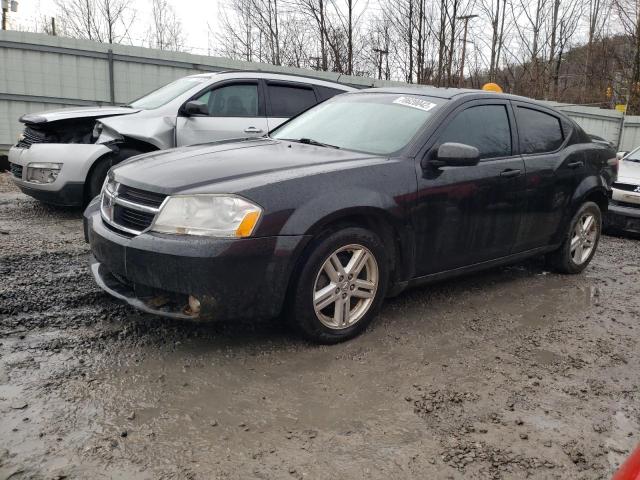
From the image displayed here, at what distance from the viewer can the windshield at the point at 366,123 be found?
12.5ft

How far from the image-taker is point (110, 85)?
11914 mm

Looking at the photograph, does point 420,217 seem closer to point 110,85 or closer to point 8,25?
point 110,85

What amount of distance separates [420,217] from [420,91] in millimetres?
1213

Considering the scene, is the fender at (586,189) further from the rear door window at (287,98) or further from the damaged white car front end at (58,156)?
the damaged white car front end at (58,156)

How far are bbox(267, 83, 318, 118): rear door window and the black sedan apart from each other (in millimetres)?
2550

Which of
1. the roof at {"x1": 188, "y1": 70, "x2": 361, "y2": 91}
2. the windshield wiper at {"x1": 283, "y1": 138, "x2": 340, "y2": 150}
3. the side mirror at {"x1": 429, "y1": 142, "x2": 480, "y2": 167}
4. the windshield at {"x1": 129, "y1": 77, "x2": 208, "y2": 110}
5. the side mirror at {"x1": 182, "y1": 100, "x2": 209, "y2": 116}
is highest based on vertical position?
the roof at {"x1": 188, "y1": 70, "x2": 361, "y2": 91}

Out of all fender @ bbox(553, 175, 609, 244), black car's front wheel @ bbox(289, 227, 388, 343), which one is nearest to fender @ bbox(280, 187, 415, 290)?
black car's front wheel @ bbox(289, 227, 388, 343)

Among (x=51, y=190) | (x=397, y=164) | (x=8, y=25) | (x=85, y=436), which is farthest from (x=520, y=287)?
(x=8, y=25)

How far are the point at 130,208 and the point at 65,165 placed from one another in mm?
3379

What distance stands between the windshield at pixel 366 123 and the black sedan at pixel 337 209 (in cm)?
1

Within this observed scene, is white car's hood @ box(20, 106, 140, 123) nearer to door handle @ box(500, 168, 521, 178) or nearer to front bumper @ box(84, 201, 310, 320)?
front bumper @ box(84, 201, 310, 320)

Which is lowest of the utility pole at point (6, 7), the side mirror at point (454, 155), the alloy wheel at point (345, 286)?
the alloy wheel at point (345, 286)

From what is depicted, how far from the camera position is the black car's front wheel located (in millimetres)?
3141

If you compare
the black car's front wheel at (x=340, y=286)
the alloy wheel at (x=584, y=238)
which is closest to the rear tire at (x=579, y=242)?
the alloy wheel at (x=584, y=238)
